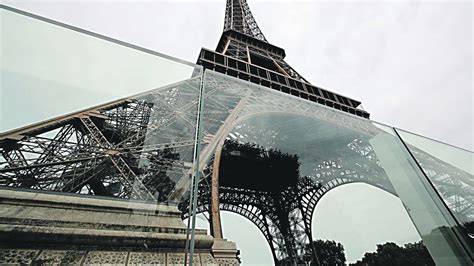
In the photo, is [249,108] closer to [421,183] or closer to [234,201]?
[421,183]

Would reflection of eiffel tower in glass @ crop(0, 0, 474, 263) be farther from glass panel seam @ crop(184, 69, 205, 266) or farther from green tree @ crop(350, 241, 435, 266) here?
green tree @ crop(350, 241, 435, 266)

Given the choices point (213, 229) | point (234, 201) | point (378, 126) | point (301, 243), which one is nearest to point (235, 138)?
point (213, 229)

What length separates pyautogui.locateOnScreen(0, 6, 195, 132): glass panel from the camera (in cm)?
158

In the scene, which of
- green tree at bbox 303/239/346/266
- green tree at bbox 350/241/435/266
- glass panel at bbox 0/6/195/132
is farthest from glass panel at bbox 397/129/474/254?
glass panel at bbox 0/6/195/132

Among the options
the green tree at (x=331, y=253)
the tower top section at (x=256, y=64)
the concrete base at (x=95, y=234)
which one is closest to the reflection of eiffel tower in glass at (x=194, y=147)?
the concrete base at (x=95, y=234)

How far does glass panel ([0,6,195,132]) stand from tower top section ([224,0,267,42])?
57.9 ft

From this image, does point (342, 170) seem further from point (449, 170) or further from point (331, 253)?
point (449, 170)

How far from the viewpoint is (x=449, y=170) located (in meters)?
2.47

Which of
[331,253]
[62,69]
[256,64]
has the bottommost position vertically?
[331,253]

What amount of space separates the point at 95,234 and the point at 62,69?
122 centimetres

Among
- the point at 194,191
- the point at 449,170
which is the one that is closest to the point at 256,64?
the point at 449,170

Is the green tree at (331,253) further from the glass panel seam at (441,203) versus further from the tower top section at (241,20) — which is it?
the tower top section at (241,20)

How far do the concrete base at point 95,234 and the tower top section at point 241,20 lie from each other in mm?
18487

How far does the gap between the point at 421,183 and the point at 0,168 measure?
3.76 meters
